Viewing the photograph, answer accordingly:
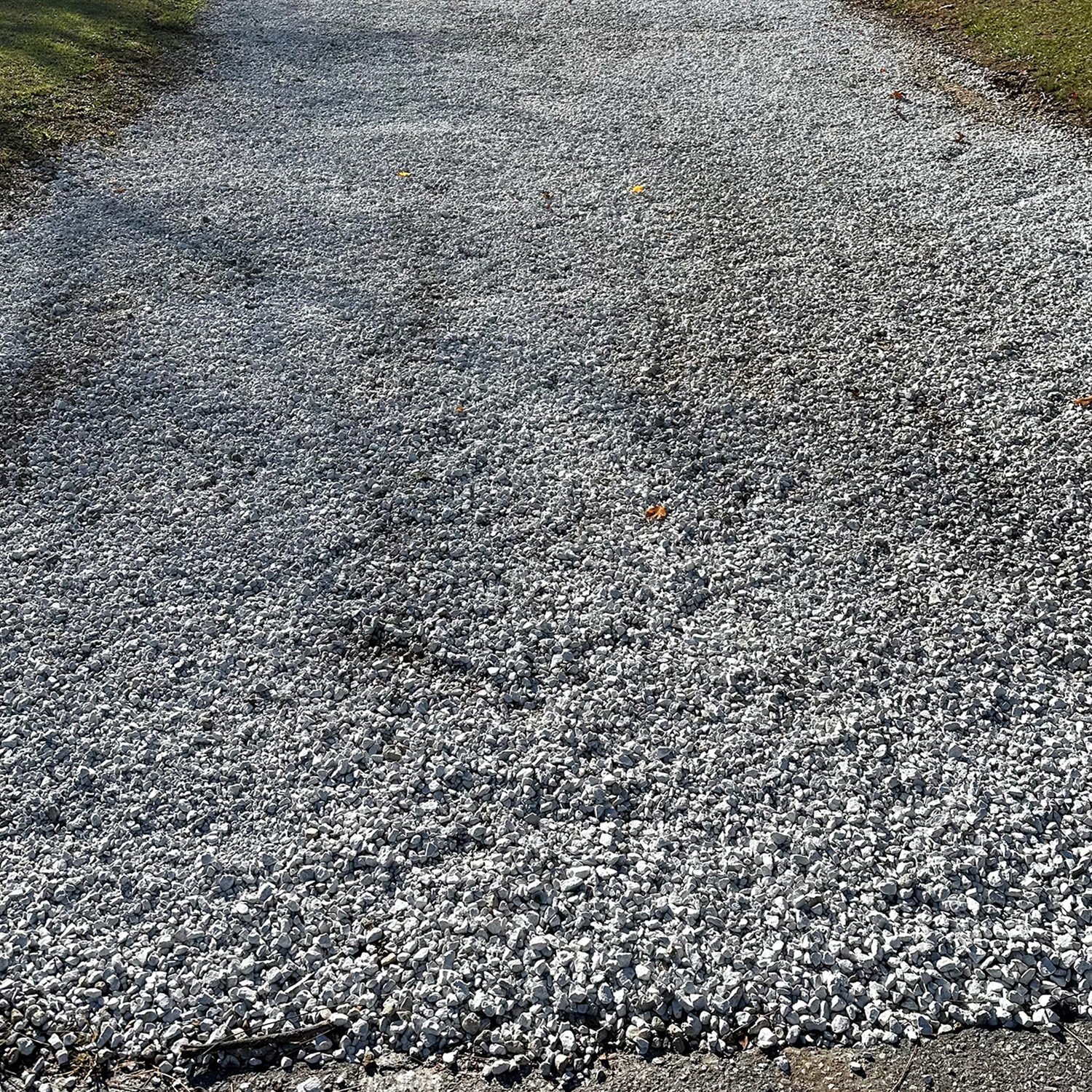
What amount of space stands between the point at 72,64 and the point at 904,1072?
11546mm

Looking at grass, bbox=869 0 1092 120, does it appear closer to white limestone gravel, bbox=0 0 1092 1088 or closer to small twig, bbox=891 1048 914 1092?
white limestone gravel, bbox=0 0 1092 1088

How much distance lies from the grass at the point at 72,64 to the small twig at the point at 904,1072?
8.89 metres

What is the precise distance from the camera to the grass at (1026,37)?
9.23 meters

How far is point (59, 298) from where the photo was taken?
686 cm

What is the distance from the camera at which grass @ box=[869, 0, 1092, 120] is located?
9234mm

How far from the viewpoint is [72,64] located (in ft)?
34.1

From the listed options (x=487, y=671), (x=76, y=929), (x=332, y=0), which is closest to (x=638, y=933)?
(x=487, y=671)

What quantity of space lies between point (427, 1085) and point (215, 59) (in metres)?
11.0

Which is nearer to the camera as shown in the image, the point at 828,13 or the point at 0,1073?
the point at 0,1073

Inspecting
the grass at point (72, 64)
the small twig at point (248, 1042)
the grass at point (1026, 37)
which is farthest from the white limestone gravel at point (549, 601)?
the grass at point (1026, 37)

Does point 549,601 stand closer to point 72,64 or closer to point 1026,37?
point 1026,37

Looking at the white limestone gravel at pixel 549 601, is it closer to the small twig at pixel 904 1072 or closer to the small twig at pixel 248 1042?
the small twig at pixel 248 1042

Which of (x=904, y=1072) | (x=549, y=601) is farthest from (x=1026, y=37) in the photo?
(x=904, y=1072)

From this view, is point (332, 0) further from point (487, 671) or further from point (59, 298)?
point (487, 671)
